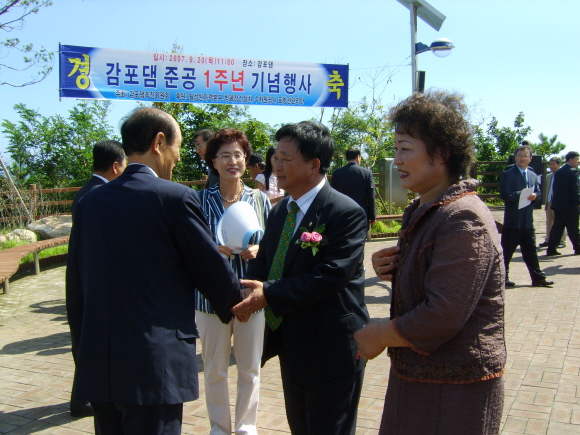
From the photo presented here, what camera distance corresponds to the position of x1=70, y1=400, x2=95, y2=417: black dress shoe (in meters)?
3.94

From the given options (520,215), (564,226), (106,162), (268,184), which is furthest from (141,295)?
(564,226)

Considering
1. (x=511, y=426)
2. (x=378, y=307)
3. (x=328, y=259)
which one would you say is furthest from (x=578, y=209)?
(x=328, y=259)

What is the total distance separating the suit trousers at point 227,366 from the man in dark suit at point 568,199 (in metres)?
8.93

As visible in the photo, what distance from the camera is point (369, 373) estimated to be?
4715 mm

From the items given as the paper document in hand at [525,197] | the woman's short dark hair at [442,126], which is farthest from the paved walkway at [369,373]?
the woman's short dark hair at [442,126]

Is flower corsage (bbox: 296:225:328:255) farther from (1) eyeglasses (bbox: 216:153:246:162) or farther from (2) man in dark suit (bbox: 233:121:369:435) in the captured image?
(1) eyeglasses (bbox: 216:153:246:162)

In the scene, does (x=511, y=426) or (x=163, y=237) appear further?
(x=511, y=426)

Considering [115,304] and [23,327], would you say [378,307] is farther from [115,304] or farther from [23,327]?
[115,304]

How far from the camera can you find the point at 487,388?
178 cm

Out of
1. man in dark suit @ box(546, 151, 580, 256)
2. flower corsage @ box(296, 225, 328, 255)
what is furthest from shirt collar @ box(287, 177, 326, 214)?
man in dark suit @ box(546, 151, 580, 256)

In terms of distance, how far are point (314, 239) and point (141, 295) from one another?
847mm

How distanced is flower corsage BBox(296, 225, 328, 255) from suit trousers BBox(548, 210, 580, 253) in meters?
9.44

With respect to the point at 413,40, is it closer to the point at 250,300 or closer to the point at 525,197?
the point at 525,197

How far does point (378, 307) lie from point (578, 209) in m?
5.76
